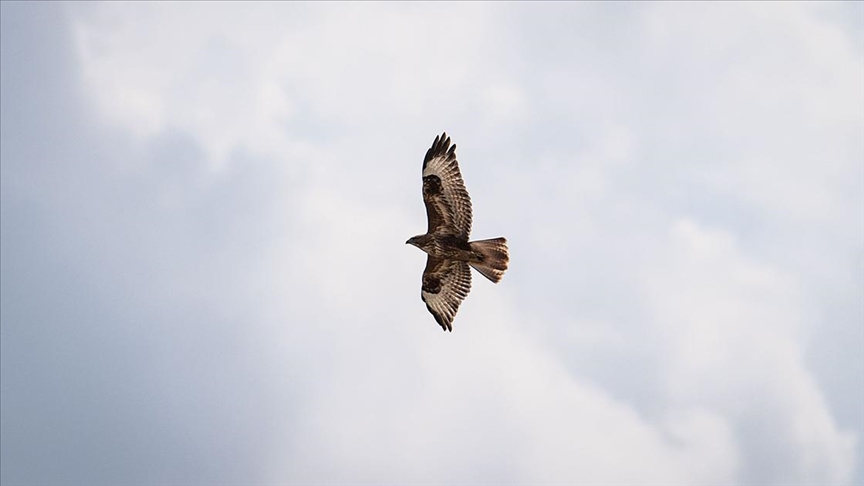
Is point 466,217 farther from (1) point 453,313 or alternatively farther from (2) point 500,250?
(1) point 453,313

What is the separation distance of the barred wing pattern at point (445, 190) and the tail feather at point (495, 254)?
404 mm

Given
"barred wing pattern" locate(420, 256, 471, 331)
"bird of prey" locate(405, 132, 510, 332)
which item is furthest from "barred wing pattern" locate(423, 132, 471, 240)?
"barred wing pattern" locate(420, 256, 471, 331)

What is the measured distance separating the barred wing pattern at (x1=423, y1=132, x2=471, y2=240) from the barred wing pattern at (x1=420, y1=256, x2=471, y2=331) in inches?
57.5

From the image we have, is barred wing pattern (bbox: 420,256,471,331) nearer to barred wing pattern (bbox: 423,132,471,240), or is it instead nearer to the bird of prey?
the bird of prey

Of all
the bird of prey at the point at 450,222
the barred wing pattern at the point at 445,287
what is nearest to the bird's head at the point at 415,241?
the bird of prey at the point at 450,222

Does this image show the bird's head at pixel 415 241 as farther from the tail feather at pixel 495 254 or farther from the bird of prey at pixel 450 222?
the tail feather at pixel 495 254

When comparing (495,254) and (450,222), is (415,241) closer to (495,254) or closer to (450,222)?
(450,222)

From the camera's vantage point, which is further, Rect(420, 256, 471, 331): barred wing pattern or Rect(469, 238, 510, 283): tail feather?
Rect(420, 256, 471, 331): barred wing pattern

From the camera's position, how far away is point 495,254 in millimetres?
20578

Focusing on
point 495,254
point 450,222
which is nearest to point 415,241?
point 450,222

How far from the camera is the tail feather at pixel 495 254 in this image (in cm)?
2053

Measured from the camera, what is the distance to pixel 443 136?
20547 millimetres

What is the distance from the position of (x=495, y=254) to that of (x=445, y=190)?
6.01 feet

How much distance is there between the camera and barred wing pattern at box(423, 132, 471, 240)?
802 inches
